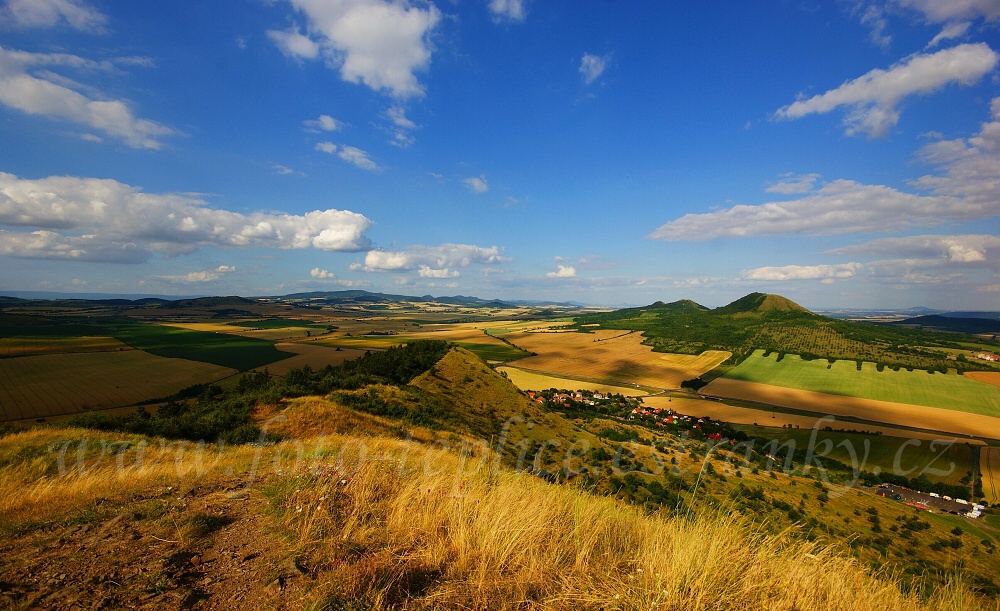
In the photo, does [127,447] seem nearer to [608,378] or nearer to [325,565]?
[325,565]

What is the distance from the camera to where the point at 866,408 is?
69938mm

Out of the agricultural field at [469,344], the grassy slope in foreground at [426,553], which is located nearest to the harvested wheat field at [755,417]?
the agricultural field at [469,344]

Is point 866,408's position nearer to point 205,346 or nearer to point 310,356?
point 310,356

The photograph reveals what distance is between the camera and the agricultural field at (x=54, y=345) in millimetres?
60419

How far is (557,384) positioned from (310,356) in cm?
5148

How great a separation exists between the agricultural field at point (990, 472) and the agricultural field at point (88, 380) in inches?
3716

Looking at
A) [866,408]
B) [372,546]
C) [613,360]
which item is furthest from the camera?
[613,360]

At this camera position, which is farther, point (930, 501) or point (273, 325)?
point (273, 325)

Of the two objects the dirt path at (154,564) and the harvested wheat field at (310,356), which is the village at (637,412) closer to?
the harvested wheat field at (310,356)

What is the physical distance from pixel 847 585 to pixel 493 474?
6.06 meters

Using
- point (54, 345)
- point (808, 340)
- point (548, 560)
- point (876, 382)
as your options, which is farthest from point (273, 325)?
point (808, 340)

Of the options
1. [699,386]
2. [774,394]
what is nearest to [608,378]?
[699,386]

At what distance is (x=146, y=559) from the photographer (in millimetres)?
4242

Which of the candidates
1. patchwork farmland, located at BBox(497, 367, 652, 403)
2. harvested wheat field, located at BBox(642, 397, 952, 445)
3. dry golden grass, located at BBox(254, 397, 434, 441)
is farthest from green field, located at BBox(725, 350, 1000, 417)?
dry golden grass, located at BBox(254, 397, 434, 441)
